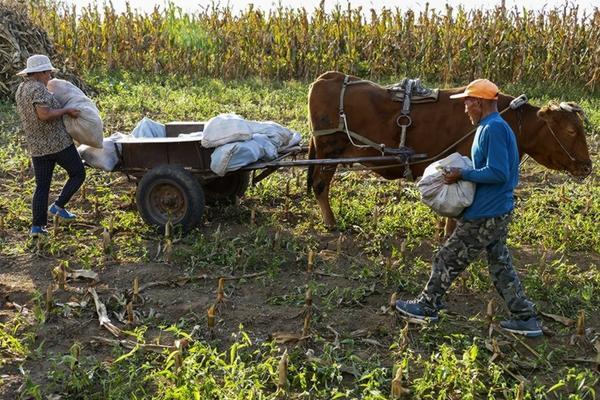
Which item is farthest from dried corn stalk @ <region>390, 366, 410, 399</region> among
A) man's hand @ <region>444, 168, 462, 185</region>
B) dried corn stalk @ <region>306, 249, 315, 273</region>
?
dried corn stalk @ <region>306, 249, 315, 273</region>

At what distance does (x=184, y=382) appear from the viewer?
4.83 m

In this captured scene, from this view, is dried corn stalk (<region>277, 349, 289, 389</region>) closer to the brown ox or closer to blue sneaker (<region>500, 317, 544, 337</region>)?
blue sneaker (<region>500, 317, 544, 337</region>)

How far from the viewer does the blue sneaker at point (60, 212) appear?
7.69 metres

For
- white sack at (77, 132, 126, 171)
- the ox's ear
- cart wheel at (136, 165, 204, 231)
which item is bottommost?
cart wheel at (136, 165, 204, 231)

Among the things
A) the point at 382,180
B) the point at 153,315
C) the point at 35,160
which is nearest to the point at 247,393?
the point at 153,315

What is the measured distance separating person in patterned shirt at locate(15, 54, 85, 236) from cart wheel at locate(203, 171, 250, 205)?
4.58 feet

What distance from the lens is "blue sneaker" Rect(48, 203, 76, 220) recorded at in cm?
769

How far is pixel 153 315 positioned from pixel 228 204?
8.60 feet

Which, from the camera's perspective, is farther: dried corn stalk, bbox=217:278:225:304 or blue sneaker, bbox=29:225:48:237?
blue sneaker, bbox=29:225:48:237

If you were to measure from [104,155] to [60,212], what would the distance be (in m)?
0.82

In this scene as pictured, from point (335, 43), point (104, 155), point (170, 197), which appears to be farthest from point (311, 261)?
point (335, 43)

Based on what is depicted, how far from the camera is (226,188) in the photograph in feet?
27.4

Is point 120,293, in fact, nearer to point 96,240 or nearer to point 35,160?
point 96,240

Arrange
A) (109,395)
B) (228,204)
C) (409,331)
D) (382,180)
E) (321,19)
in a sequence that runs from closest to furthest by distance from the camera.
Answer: (109,395), (409,331), (228,204), (382,180), (321,19)
